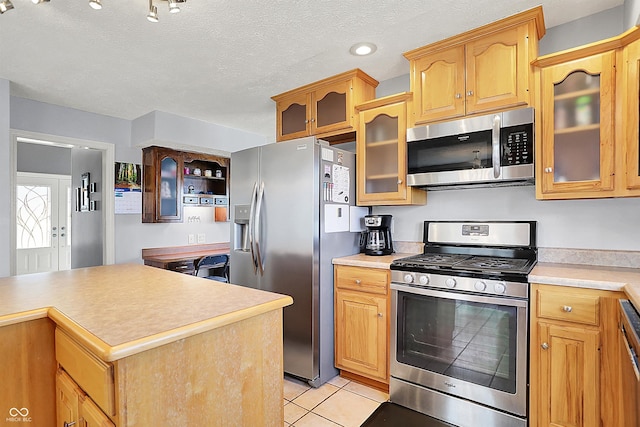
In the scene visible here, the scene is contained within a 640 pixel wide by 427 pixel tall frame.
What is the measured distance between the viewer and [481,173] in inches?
86.8

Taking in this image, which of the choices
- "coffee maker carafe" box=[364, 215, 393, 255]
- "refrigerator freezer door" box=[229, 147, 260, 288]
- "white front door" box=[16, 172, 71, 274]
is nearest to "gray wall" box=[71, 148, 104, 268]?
"white front door" box=[16, 172, 71, 274]

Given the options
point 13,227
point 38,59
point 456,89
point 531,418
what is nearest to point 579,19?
point 456,89

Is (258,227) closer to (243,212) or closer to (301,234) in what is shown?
(243,212)

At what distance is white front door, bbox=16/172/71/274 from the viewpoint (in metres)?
5.45

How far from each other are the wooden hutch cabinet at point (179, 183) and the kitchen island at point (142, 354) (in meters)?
2.64

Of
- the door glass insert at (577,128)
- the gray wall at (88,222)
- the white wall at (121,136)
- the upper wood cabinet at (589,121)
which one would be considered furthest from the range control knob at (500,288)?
the gray wall at (88,222)

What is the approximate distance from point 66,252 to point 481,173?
21.7 feet

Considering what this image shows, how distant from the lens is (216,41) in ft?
7.52

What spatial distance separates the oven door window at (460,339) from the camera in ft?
6.15

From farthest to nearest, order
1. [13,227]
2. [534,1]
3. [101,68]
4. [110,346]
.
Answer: [13,227]
[101,68]
[534,1]
[110,346]

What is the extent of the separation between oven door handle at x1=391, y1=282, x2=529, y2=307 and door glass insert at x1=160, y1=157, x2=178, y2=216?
126 inches

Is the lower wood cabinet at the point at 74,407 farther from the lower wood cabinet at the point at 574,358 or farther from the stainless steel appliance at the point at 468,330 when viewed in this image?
the lower wood cabinet at the point at 574,358

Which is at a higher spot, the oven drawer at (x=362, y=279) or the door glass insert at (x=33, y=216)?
the door glass insert at (x=33, y=216)

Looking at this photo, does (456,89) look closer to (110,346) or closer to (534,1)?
(534,1)
